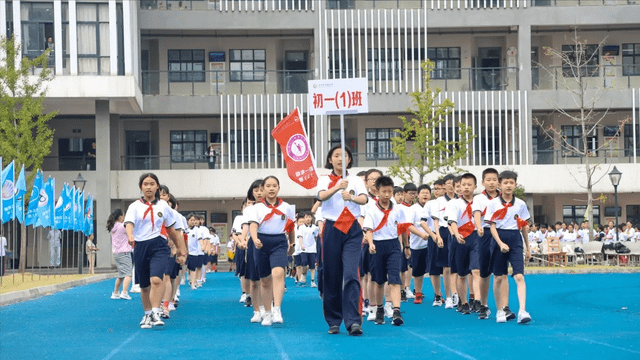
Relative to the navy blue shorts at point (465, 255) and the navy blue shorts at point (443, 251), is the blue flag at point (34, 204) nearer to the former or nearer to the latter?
the navy blue shorts at point (443, 251)

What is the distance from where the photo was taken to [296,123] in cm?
1516

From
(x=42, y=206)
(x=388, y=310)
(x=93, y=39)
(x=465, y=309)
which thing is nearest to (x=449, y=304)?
(x=465, y=309)

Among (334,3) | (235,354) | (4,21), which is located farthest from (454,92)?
(235,354)

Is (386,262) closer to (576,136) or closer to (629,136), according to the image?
(576,136)

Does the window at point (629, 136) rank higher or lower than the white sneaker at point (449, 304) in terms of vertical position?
higher

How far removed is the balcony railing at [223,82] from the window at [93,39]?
3.89 metres

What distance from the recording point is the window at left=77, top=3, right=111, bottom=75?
4331cm

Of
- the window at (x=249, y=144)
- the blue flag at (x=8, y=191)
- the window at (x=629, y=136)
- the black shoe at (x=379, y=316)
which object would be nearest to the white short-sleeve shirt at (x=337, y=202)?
the black shoe at (x=379, y=316)

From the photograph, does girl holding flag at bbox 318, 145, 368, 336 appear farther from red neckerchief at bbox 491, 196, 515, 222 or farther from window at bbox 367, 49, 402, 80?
window at bbox 367, 49, 402, 80

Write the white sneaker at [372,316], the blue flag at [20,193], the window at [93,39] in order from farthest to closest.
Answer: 1. the window at [93,39]
2. the blue flag at [20,193]
3. the white sneaker at [372,316]

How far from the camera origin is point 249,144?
48.4 meters

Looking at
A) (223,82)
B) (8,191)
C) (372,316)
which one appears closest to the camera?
(372,316)

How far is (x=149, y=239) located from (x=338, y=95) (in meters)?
3.14

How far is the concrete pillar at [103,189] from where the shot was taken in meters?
45.8
